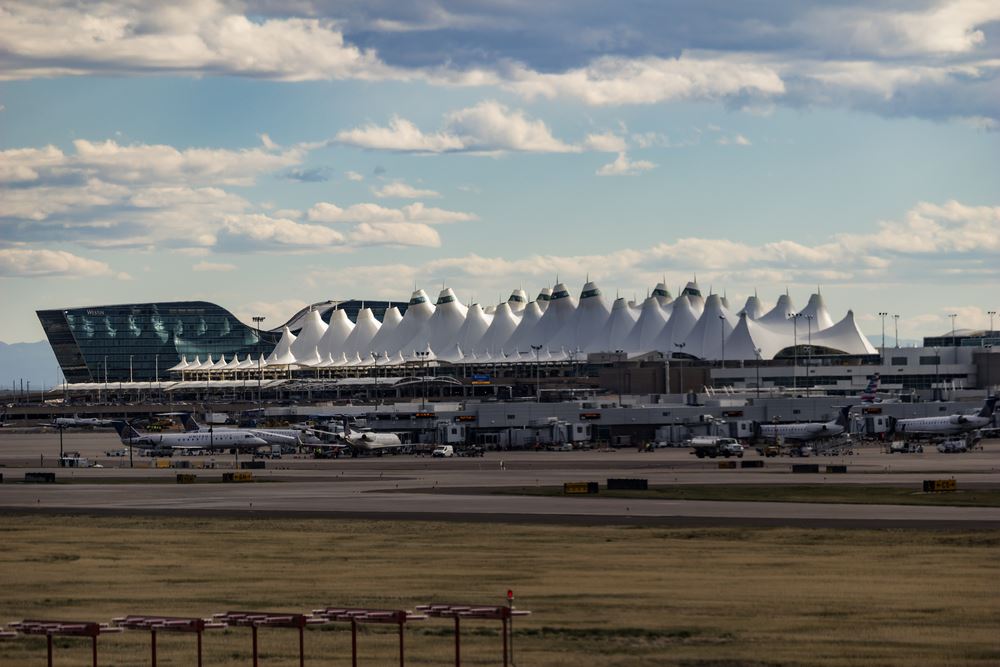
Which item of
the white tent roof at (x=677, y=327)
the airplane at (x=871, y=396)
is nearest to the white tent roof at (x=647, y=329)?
the white tent roof at (x=677, y=327)

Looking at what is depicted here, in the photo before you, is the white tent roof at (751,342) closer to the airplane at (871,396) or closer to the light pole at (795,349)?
the light pole at (795,349)

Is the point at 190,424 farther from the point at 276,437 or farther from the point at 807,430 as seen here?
the point at 807,430

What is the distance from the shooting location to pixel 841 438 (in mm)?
102312

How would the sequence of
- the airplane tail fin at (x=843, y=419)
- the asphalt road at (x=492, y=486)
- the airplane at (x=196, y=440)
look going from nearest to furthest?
the asphalt road at (x=492, y=486) → the airplane tail fin at (x=843, y=419) → the airplane at (x=196, y=440)

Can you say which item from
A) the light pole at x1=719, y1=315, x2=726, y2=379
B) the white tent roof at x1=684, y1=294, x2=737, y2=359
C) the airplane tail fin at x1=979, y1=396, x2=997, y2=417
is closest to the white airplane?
the airplane tail fin at x1=979, y1=396, x2=997, y2=417

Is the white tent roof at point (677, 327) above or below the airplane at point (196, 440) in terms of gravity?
above

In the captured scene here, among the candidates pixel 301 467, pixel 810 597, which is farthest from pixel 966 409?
pixel 810 597

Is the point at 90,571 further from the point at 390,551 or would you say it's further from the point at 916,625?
the point at 916,625

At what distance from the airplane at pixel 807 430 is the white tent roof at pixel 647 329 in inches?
3279

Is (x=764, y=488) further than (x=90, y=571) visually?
Yes

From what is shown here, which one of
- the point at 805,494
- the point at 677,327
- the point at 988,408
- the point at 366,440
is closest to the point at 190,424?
the point at 366,440

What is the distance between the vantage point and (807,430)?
102312 millimetres

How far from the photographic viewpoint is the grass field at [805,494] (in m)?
53.9

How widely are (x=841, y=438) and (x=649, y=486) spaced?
135ft
